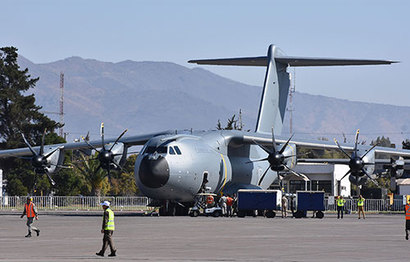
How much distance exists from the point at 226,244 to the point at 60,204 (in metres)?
46.4

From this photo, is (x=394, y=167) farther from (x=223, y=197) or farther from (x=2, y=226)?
(x=2, y=226)

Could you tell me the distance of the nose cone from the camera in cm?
4528

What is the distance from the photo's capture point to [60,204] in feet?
230

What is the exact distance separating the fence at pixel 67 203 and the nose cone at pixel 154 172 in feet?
79.7

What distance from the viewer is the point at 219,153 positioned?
50625 millimetres

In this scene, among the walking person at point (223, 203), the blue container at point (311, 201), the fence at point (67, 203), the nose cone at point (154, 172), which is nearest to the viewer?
the nose cone at point (154, 172)

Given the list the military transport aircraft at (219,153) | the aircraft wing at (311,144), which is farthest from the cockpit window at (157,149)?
the aircraft wing at (311,144)

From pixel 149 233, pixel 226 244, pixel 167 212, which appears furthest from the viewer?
pixel 167 212

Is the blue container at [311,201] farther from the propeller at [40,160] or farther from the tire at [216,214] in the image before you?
the propeller at [40,160]

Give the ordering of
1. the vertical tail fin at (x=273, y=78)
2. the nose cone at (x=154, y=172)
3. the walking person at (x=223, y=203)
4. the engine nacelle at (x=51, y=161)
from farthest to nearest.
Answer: the vertical tail fin at (x=273, y=78) < the engine nacelle at (x=51, y=161) < the walking person at (x=223, y=203) < the nose cone at (x=154, y=172)

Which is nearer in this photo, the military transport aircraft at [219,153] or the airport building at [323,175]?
the military transport aircraft at [219,153]

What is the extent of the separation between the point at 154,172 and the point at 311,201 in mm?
10113

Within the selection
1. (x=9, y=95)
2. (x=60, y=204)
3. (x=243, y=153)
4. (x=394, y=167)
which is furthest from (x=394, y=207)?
Answer: (x=9, y=95)

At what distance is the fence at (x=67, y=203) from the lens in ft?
227
